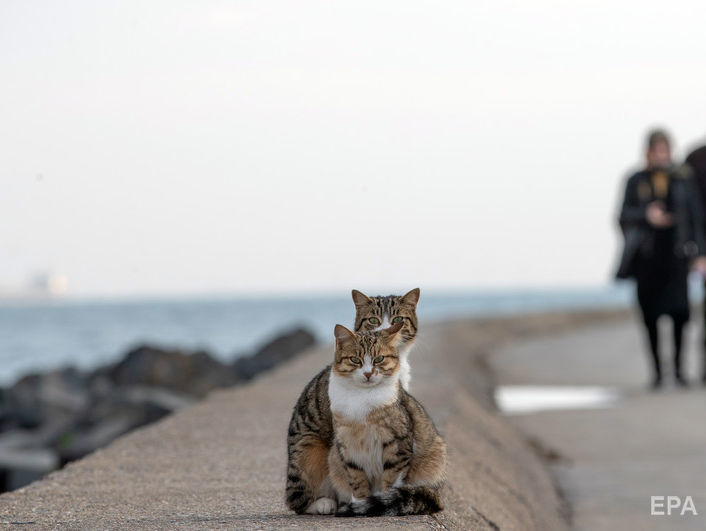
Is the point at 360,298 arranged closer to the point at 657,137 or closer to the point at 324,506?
the point at 324,506

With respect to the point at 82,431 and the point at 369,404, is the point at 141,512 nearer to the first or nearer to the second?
the point at 369,404

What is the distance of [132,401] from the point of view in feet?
35.9

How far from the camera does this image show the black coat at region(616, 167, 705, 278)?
34.2 feet

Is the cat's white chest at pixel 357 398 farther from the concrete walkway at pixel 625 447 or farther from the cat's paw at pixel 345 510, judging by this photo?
the concrete walkway at pixel 625 447

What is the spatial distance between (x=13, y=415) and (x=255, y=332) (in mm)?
33734

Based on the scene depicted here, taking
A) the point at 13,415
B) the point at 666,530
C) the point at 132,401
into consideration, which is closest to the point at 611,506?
the point at 666,530

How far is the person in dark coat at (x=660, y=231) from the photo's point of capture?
10414 millimetres

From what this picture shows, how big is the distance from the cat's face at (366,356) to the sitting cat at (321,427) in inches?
7.1

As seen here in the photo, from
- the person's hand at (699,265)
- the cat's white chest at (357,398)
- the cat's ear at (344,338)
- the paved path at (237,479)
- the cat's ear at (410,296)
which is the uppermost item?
the person's hand at (699,265)

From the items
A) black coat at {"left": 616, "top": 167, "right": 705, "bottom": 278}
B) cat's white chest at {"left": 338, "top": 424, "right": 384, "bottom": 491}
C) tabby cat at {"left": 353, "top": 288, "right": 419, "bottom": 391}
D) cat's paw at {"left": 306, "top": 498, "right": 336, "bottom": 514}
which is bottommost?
cat's paw at {"left": 306, "top": 498, "right": 336, "bottom": 514}

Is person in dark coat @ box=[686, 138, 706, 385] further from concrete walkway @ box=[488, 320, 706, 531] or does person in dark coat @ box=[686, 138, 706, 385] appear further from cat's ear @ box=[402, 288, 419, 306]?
cat's ear @ box=[402, 288, 419, 306]

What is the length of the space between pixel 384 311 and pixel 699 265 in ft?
24.8

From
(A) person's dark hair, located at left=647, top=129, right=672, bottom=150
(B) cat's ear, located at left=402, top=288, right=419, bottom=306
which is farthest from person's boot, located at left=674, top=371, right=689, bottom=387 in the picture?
(B) cat's ear, located at left=402, top=288, right=419, bottom=306

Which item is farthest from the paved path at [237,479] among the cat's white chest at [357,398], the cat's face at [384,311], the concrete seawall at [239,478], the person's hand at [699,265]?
the person's hand at [699,265]
